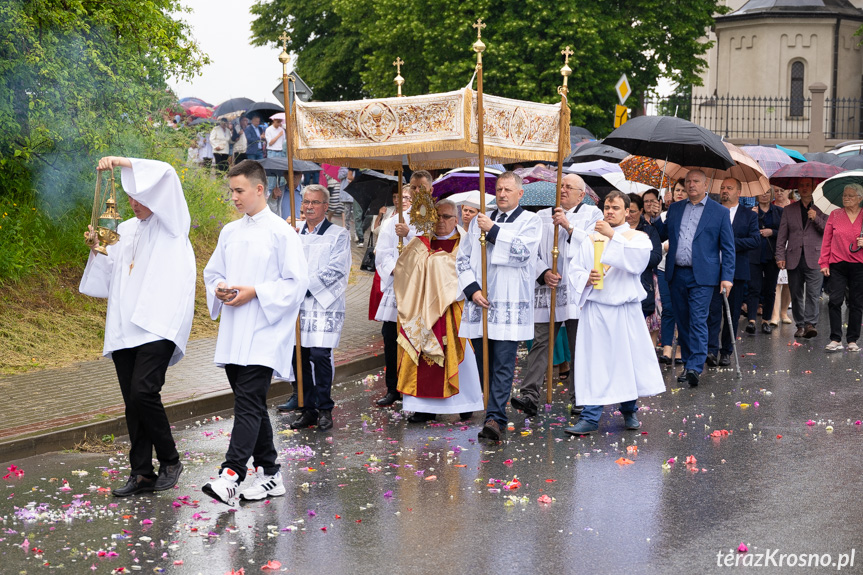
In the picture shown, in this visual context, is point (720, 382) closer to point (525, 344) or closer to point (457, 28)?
point (525, 344)

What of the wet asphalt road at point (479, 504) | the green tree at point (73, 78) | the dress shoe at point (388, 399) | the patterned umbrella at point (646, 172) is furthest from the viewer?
the patterned umbrella at point (646, 172)

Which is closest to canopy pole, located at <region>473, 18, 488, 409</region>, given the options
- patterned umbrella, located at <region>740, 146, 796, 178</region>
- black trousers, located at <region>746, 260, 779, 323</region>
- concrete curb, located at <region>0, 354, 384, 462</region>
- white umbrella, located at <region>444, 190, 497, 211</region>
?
white umbrella, located at <region>444, 190, 497, 211</region>

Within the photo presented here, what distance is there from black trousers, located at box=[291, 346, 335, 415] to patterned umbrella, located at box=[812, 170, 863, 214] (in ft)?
25.8

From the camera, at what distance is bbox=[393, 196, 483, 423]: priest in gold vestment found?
30.9 ft

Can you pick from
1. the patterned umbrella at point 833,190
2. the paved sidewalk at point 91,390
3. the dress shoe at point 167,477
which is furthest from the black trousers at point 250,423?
the patterned umbrella at point 833,190

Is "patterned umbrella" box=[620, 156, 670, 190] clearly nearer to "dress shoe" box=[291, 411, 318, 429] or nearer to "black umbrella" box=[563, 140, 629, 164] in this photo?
"black umbrella" box=[563, 140, 629, 164]

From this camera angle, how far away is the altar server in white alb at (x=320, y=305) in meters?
9.18

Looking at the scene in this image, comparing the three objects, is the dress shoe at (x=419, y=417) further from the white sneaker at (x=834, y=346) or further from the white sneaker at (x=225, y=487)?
the white sneaker at (x=834, y=346)

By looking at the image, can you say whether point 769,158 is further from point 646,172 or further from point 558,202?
point 558,202

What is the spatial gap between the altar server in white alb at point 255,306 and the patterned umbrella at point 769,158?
10670 mm

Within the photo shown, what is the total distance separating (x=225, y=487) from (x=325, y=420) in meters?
2.68

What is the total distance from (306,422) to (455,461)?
5.94 ft

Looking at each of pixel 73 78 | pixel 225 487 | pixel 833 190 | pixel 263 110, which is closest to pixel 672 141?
pixel 833 190

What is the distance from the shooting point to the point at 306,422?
9195mm
